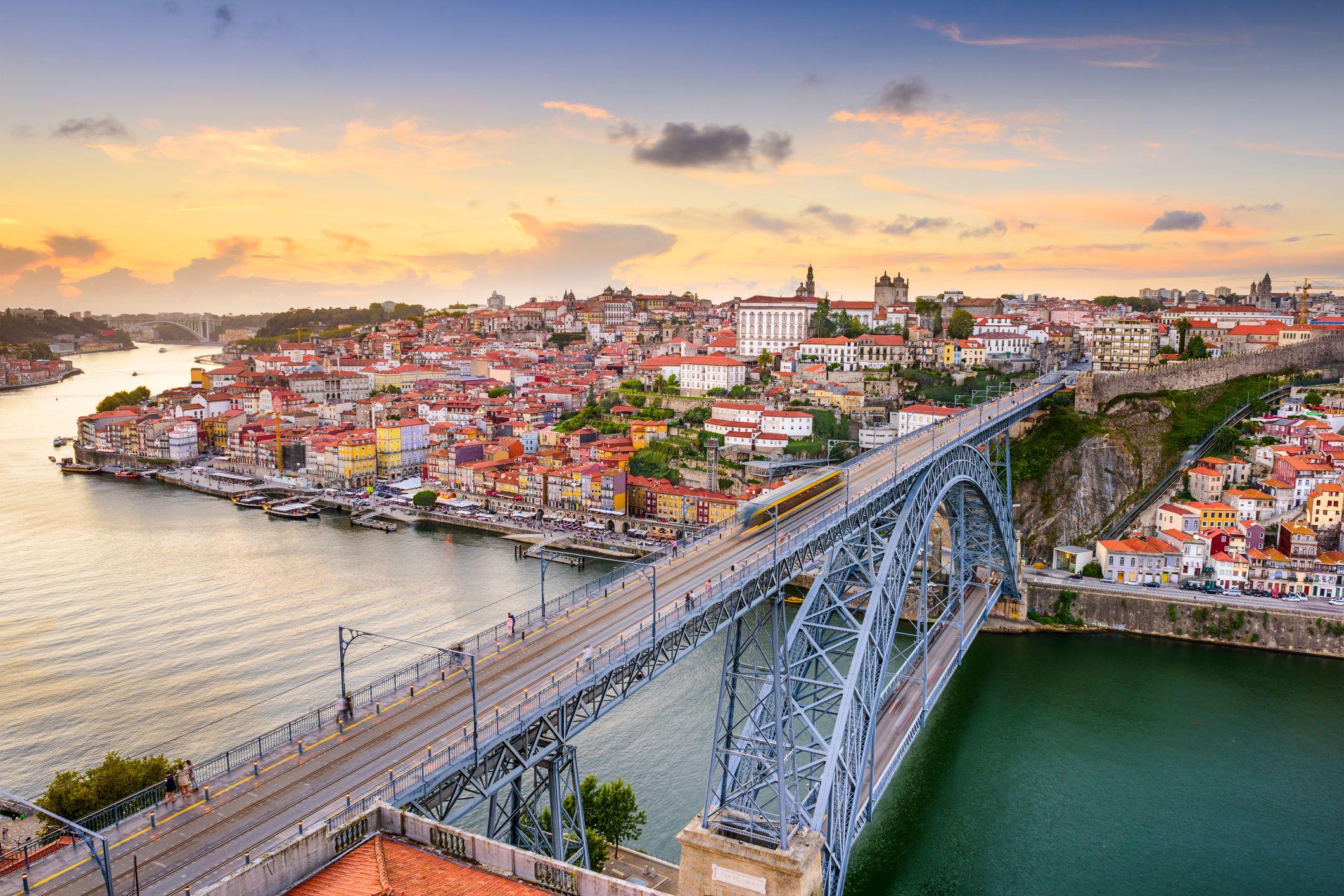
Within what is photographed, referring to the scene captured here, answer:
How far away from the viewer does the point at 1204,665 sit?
73.1 feet

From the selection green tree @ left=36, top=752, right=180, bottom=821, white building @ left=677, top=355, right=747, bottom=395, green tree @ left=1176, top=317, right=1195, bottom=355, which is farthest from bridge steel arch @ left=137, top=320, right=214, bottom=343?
green tree @ left=36, top=752, right=180, bottom=821

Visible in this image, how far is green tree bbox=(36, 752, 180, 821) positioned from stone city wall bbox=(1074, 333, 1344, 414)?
33.0 metres

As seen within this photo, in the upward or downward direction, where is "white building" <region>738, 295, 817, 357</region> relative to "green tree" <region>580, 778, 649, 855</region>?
upward

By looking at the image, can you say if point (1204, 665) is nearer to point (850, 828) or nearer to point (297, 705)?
point (850, 828)

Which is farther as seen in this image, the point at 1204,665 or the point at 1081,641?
the point at 1081,641

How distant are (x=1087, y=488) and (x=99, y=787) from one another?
29.2 meters

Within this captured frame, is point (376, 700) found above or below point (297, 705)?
above

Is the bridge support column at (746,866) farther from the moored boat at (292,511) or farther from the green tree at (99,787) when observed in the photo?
the moored boat at (292,511)

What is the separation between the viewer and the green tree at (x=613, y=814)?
12.5 m

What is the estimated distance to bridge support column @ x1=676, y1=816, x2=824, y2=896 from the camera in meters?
9.98

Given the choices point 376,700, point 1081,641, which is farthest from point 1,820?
point 1081,641

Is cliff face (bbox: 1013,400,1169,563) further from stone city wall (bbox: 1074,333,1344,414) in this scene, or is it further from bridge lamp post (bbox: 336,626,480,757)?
bridge lamp post (bbox: 336,626,480,757)

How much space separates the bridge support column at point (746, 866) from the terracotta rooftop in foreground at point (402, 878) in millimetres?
5101

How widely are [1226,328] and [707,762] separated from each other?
159 ft
